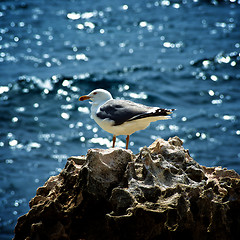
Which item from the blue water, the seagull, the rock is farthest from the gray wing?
the blue water

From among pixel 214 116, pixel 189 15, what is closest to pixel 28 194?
pixel 214 116

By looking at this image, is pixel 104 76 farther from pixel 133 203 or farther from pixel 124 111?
pixel 133 203

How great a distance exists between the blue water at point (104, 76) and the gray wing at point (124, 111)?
14.7ft

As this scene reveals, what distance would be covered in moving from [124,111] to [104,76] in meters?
9.96

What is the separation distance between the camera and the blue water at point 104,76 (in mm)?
13680

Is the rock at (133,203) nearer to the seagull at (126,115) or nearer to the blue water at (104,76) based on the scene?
the seagull at (126,115)

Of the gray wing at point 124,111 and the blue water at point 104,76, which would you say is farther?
the blue water at point 104,76

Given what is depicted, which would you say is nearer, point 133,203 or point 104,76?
point 133,203

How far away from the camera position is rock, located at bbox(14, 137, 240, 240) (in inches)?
185

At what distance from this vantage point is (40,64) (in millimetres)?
18344

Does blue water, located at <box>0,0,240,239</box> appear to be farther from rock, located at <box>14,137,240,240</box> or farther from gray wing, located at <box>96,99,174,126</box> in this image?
rock, located at <box>14,137,240,240</box>

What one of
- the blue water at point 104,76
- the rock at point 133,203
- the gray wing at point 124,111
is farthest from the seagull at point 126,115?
the blue water at point 104,76

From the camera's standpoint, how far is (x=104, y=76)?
17.5 metres

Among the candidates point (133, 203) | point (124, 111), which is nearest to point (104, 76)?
point (124, 111)
